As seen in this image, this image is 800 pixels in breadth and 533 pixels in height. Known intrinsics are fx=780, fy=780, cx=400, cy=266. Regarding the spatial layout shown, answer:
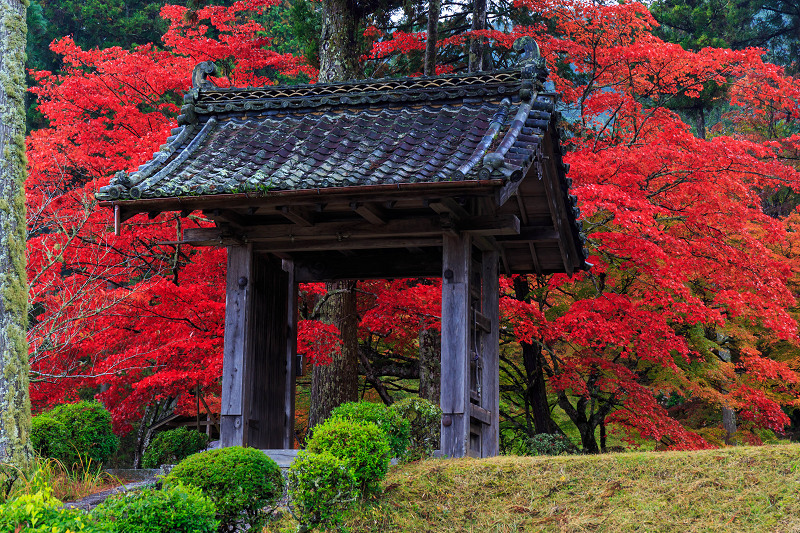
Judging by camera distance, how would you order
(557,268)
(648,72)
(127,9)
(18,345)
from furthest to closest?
(127,9) < (648,72) < (557,268) < (18,345)

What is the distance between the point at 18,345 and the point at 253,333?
256cm

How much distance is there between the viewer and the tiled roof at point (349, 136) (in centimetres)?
739

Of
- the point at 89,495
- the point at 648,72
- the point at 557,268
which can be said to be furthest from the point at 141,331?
the point at 648,72

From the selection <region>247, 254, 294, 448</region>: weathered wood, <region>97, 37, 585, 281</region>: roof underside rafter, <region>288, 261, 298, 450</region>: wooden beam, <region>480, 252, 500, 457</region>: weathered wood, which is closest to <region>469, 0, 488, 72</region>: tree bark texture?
<region>97, 37, 585, 281</region>: roof underside rafter

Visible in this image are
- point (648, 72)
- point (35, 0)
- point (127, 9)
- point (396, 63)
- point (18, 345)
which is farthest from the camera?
point (127, 9)

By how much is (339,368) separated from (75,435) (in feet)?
15.7

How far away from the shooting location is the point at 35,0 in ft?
81.1

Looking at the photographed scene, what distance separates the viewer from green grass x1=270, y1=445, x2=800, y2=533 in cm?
596

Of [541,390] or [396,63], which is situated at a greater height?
[396,63]

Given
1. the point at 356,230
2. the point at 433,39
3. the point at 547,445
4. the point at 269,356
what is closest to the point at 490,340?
the point at 356,230

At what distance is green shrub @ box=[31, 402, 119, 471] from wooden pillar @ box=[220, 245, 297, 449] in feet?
7.07

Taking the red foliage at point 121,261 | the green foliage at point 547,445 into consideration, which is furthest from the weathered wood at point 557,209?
the red foliage at point 121,261

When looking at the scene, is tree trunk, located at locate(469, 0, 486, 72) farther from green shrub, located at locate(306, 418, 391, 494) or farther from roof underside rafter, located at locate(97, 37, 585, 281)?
green shrub, located at locate(306, 418, 391, 494)

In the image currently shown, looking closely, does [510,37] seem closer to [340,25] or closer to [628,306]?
[340,25]
